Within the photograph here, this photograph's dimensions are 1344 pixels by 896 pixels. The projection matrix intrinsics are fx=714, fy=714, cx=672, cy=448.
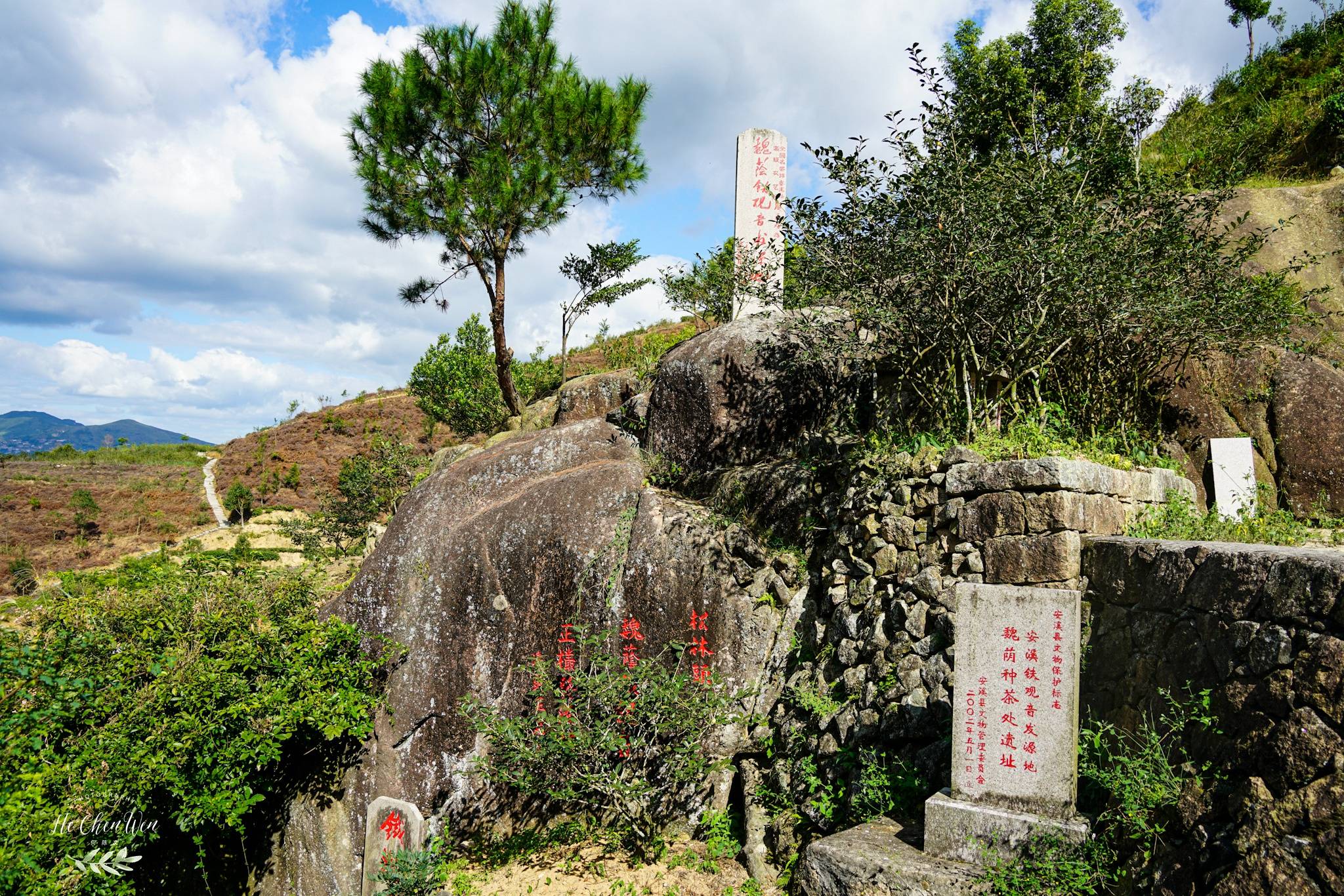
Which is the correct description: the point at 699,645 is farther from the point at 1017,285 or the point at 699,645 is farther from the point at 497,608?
the point at 1017,285

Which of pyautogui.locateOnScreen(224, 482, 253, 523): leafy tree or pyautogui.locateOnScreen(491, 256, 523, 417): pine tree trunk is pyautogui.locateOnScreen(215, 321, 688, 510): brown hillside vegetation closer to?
pyautogui.locateOnScreen(224, 482, 253, 523): leafy tree

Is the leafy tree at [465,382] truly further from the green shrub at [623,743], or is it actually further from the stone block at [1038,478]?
the stone block at [1038,478]

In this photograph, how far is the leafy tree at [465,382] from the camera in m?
17.5

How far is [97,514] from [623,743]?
→ 100.0ft

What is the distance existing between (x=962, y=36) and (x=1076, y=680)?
65.4ft

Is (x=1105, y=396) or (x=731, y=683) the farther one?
(x=1105, y=396)

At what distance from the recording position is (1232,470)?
8.83m

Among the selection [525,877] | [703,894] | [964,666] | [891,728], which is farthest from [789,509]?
[525,877]

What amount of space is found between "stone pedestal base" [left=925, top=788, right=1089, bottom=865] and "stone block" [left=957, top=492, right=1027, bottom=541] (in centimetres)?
234

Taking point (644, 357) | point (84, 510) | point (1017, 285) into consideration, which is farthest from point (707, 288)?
point (84, 510)

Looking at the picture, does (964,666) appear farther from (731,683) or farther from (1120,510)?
(731,683)

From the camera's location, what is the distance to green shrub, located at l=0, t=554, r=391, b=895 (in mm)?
5711

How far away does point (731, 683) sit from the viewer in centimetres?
820

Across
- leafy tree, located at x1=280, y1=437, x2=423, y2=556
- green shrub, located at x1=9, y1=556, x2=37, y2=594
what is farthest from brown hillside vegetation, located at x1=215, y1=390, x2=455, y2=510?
leafy tree, located at x1=280, y1=437, x2=423, y2=556
